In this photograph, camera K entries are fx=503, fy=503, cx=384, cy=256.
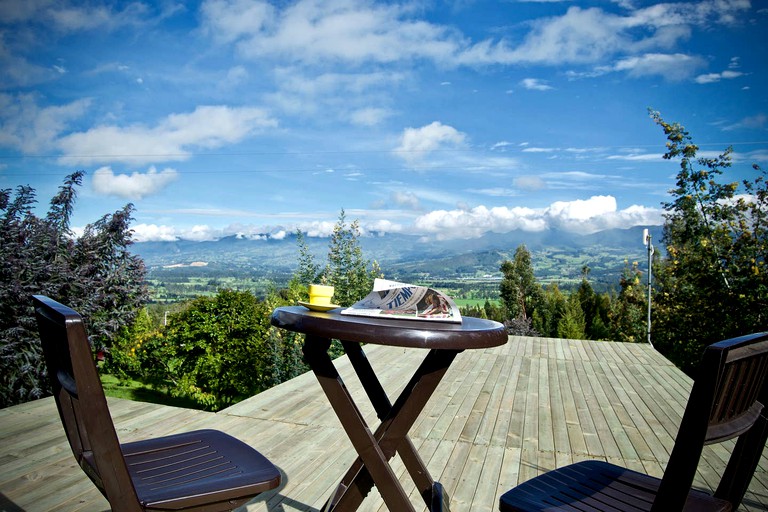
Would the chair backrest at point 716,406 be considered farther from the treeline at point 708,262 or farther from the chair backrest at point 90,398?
the treeline at point 708,262

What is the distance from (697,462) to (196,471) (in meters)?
1.10

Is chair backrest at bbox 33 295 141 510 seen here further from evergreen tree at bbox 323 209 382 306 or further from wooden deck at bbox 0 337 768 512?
evergreen tree at bbox 323 209 382 306

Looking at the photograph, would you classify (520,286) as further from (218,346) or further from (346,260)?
(218,346)

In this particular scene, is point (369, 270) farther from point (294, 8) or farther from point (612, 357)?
point (294, 8)

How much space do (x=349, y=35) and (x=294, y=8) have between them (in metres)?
1.71

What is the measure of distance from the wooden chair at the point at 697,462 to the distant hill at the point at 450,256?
6.12 metres

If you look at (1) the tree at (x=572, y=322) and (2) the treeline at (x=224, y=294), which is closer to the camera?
(2) the treeline at (x=224, y=294)

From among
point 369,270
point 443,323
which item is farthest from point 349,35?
point 443,323

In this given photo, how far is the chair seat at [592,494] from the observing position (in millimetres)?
1149

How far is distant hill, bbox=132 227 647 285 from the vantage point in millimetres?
10343

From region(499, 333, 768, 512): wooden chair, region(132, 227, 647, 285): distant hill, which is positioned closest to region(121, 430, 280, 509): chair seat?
region(499, 333, 768, 512): wooden chair

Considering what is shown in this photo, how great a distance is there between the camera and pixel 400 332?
118cm

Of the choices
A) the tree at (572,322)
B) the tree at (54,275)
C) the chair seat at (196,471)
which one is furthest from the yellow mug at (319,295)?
the tree at (572,322)

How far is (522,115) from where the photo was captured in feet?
83.7
